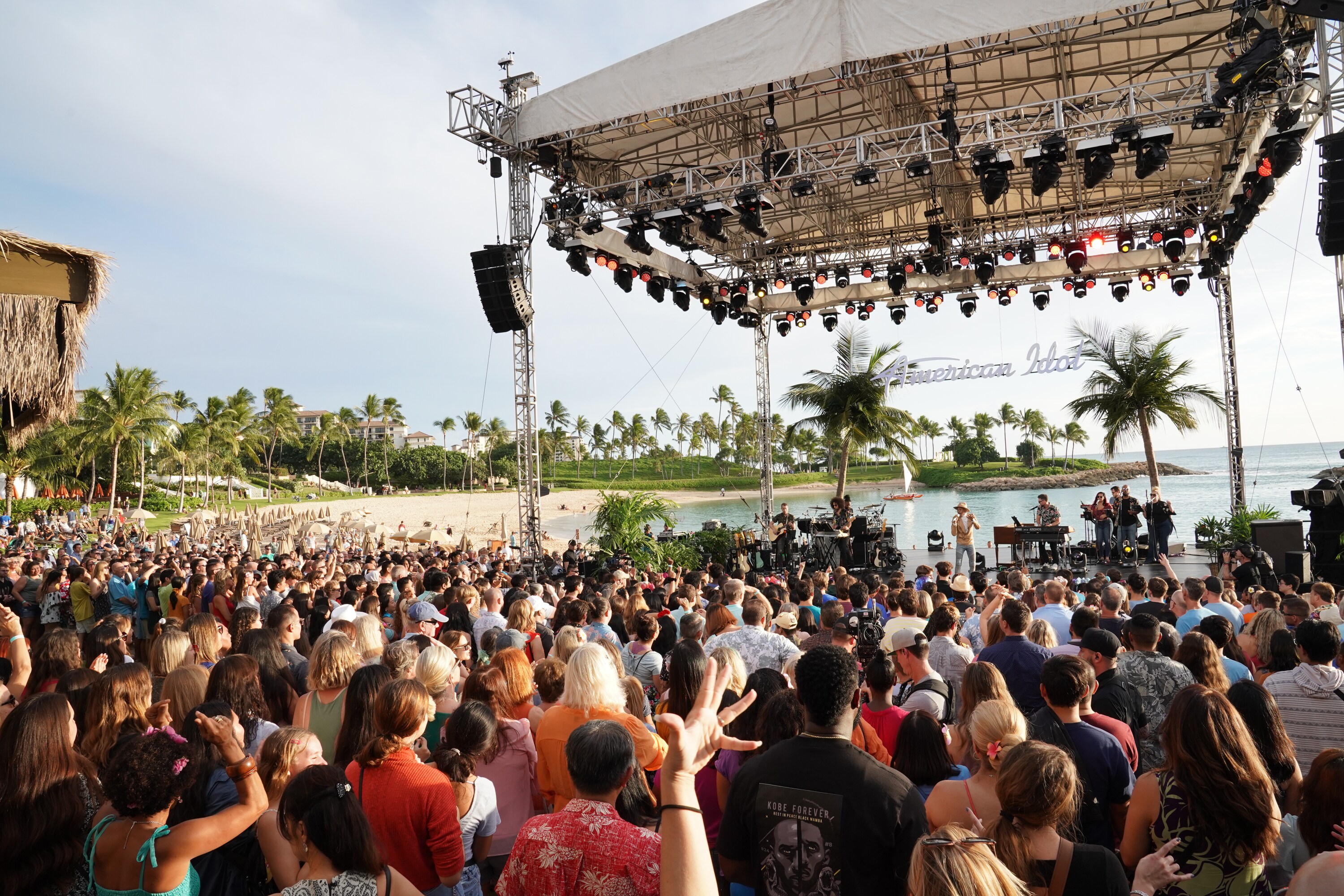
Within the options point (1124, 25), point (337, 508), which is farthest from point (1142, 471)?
point (1124, 25)

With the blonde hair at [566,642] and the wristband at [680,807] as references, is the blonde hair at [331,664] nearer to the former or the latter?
the blonde hair at [566,642]

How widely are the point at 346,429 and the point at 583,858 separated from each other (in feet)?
272

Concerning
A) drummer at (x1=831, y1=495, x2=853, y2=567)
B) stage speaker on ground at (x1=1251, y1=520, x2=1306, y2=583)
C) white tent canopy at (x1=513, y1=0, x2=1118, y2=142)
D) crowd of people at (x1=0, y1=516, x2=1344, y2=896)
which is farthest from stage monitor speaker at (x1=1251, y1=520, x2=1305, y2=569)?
crowd of people at (x1=0, y1=516, x2=1344, y2=896)

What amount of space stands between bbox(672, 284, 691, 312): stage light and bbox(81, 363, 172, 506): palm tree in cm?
3499

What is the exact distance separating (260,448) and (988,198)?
69.5 meters

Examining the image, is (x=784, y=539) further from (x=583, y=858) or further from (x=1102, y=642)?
(x=583, y=858)

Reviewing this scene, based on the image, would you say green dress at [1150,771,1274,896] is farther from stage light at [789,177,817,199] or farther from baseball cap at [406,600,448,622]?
stage light at [789,177,817,199]

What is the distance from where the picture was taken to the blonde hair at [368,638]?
4.93 meters

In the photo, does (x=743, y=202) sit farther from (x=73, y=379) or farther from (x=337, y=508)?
(x=337, y=508)

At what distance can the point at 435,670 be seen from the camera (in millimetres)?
3719

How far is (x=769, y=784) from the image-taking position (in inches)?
88.2

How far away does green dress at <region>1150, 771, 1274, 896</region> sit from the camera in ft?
7.43

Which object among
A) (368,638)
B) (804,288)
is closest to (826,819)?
(368,638)

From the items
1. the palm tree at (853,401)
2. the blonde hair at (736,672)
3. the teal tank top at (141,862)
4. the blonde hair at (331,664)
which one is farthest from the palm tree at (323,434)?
the teal tank top at (141,862)
